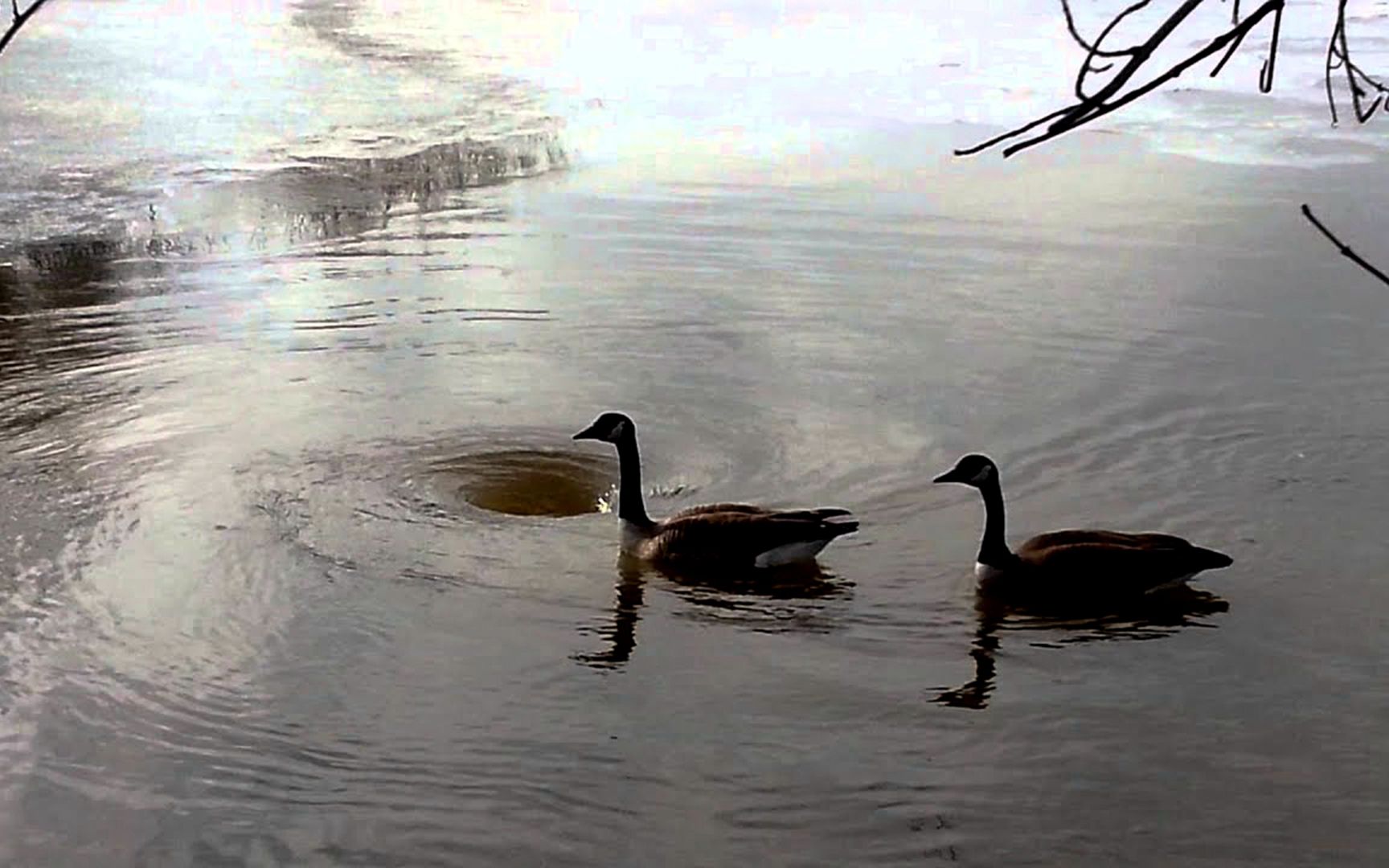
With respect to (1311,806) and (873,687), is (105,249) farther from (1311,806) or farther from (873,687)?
(1311,806)

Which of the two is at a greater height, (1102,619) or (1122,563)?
(1122,563)

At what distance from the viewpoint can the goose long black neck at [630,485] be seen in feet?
24.1

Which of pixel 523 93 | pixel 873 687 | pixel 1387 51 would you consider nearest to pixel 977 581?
pixel 873 687

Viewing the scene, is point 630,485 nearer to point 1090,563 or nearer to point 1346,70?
point 1090,563

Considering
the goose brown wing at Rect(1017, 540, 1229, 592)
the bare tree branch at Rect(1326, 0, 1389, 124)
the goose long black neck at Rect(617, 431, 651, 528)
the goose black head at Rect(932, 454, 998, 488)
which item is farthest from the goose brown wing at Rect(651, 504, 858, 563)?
the bare tree branch at Rect(1326, 0, 1389, 124)

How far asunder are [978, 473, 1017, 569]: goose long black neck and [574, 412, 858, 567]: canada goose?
1.77 feet

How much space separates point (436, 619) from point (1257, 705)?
116 inches

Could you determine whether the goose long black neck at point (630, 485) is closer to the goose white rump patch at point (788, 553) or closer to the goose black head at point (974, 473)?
the goose white rump patch at point (788, 553)

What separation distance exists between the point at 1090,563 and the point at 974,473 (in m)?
0.62

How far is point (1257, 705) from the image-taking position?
588 cm

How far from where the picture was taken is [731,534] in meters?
7.05

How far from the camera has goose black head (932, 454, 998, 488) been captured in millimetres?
7070

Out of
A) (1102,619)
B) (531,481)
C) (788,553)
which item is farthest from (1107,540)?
(531,481)

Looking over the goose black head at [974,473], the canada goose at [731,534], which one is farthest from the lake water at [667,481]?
the goose black head at [974,473]
